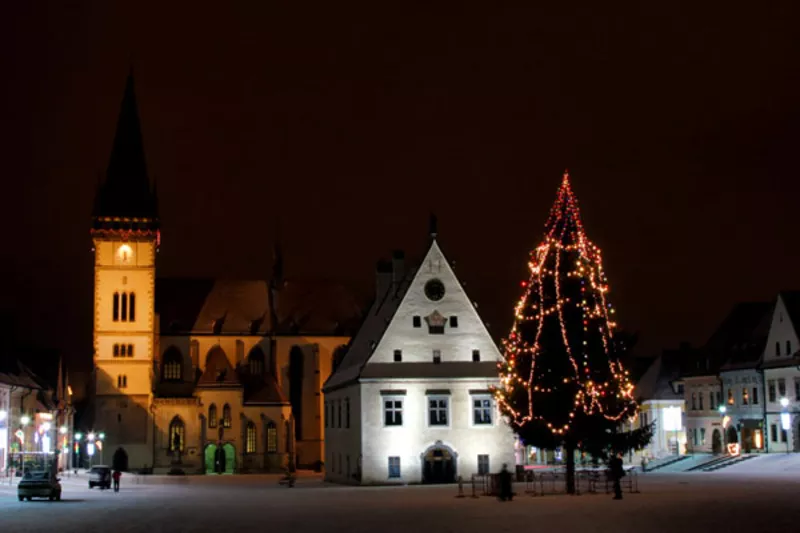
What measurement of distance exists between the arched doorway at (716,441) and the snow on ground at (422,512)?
3690 centimetres

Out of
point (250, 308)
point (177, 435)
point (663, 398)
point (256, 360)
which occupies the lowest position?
point (177, 435)

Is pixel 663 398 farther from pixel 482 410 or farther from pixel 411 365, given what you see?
pixel 411 365

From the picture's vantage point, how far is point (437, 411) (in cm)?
6844

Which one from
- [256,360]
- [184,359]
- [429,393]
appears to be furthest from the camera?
[256,360]

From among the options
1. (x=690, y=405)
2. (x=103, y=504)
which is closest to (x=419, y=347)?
(x=103, y=504)

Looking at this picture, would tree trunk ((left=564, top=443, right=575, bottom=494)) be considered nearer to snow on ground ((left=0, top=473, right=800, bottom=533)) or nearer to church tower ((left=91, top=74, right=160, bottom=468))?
snow on ground ((left=0, top=473, right=800, bottom=533))

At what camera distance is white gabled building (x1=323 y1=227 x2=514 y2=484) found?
6762cm

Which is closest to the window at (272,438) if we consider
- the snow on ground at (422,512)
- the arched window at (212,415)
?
the arched window at (212,415)

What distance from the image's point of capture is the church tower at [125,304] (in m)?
106

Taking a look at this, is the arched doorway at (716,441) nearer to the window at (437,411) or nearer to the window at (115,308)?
the window at (437,411)

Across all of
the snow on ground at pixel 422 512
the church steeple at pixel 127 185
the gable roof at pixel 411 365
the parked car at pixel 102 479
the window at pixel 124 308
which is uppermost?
the church steeple at pixel 127 185

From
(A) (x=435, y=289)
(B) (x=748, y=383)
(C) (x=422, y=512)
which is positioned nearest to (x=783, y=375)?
(B) (x=748, y=383)

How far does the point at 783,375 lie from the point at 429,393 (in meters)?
28.8

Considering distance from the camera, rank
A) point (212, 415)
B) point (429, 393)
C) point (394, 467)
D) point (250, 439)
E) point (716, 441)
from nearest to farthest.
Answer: point (394, 467)
point (429, 393)
point (716, 441)
point (250, 439)
point (212, 415)
